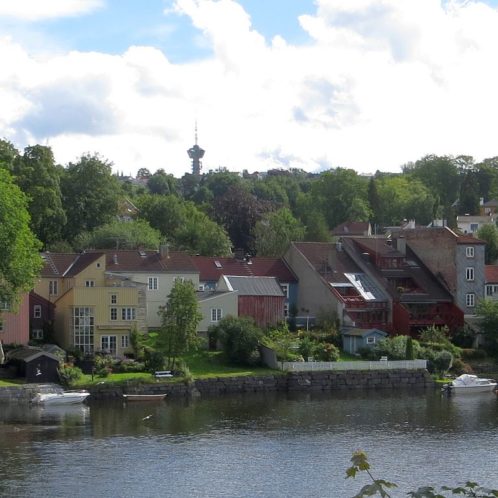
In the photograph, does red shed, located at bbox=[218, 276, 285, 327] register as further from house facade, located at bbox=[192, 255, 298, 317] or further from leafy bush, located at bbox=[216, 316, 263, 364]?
leafy bush, located at bbox=[216, 316, 263, 364]

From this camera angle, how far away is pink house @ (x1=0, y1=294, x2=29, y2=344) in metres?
66.0

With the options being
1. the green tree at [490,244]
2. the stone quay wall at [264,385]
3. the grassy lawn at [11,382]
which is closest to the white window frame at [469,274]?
the stone quay wall at [264,385]

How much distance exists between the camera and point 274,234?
10106cm

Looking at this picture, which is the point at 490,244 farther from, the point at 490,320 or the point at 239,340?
the point at 239,340

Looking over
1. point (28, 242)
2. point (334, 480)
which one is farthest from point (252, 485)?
point (28, 242)

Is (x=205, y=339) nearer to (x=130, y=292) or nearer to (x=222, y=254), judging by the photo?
(x=130, y=292)

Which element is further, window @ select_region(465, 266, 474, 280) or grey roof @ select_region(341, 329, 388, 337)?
window @ select_region(465, 266, 474, 280)

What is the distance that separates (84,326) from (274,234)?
36.8 meters

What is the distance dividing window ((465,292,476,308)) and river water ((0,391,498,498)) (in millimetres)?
20053

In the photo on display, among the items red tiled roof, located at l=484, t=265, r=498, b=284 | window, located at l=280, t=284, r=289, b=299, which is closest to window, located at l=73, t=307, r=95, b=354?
window, located at l=280, t=284, r=289, b=299

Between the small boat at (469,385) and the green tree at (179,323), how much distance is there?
1582cm

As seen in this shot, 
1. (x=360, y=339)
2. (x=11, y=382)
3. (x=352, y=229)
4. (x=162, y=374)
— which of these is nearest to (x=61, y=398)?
(x=11, y=382)

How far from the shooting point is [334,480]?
38.4m

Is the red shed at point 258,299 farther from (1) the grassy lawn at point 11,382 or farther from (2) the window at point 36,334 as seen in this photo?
(1) the grassy lawn at point 11,382
